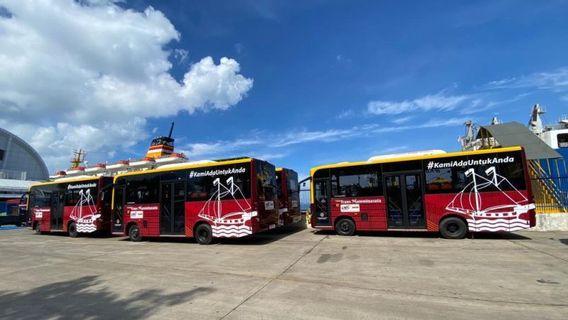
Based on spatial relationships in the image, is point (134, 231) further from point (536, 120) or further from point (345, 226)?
point (536, 120)

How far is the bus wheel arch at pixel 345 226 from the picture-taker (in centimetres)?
1165

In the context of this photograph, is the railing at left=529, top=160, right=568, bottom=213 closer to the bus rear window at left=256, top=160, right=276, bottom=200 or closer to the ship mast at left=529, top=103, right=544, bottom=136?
the bus rear window at left=256, top=160, right=276, bottom=200

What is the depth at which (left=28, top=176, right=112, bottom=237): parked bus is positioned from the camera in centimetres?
1484

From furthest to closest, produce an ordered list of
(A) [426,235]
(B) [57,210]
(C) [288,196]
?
1. (B) [57,210]
2. (C) [288,196]
3. (A) [426,235]

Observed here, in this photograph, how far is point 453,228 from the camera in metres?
10.2

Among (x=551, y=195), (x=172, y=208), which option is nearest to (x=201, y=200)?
(x=172, y=208)

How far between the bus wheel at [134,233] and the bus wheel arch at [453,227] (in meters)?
11.2

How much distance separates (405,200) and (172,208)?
8382mm

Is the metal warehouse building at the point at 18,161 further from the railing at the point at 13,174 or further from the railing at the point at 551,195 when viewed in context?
the railing at the point at 551,195

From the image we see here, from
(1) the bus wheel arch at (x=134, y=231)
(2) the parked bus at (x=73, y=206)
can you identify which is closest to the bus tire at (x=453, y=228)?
(1) the bus wheel arch at (x=134, y=231)

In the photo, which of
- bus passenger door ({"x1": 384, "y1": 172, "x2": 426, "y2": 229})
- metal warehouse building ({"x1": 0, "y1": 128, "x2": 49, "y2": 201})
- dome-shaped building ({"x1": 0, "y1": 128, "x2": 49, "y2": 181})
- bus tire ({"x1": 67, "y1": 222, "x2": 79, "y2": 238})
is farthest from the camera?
dome-shaped building ({"x1": 0, "y1": 128, "x2": 49, "y2": 181})

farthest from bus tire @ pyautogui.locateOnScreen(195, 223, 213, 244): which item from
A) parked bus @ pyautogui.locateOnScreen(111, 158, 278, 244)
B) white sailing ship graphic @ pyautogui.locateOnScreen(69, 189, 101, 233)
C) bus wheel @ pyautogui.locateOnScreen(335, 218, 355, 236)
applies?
white sailing ship graphic @ pyautogui.locateOnScreen(69, 189, 101, 233)

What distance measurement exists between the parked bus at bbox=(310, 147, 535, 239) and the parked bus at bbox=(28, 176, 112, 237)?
1007 centimetres

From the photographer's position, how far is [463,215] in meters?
10.0
